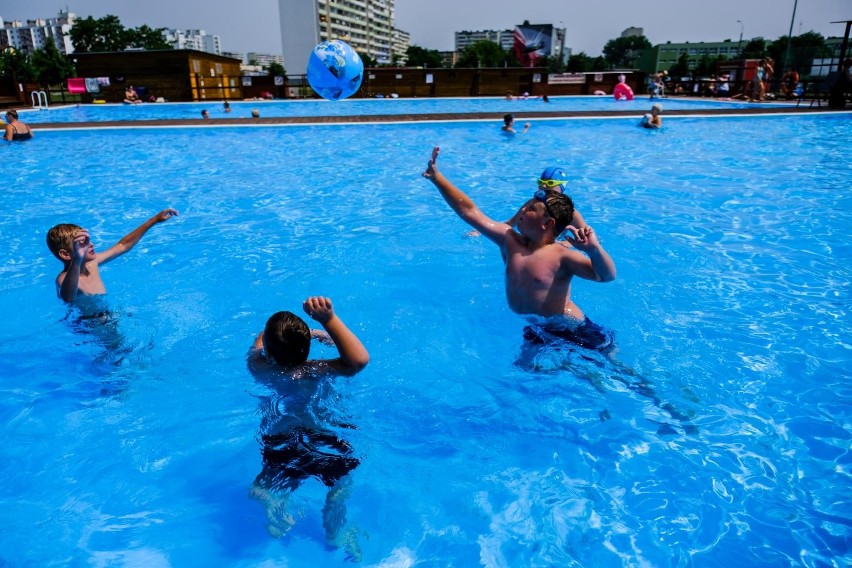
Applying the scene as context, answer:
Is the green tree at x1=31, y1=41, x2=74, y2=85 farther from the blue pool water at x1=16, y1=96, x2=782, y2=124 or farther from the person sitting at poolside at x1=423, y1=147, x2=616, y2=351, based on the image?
the person sitting at poolside at x1=423, y1=147, x2=616, y2=351

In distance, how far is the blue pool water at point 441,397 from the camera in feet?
9.01

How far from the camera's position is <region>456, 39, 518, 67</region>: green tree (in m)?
84.8

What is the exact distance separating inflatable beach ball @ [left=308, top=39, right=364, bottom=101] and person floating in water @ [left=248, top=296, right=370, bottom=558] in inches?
171

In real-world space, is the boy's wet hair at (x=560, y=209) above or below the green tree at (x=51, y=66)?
below

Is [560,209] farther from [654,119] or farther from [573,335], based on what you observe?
[654,119]

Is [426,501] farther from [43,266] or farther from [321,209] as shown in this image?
[321,209]

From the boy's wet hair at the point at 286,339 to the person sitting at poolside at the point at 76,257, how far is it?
1737 mm

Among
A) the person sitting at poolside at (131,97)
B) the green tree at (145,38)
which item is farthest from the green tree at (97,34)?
the person sitting at poolside at (131,97)

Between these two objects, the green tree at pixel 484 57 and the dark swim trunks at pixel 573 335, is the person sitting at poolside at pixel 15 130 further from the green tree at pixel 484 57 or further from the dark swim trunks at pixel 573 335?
the green tree at pixel 484 57

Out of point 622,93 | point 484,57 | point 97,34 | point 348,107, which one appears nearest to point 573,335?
point 348,107

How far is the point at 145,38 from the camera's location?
260 feet

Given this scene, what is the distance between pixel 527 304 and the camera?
373 centimetres

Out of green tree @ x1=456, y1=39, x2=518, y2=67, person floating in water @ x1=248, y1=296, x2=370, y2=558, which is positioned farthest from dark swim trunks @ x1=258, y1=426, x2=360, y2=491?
green tree @ x1=456, y1=39, x2=518, y2=67

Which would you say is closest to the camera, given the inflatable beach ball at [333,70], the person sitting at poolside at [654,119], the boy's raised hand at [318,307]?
the boy's raised hand at [318,307]
